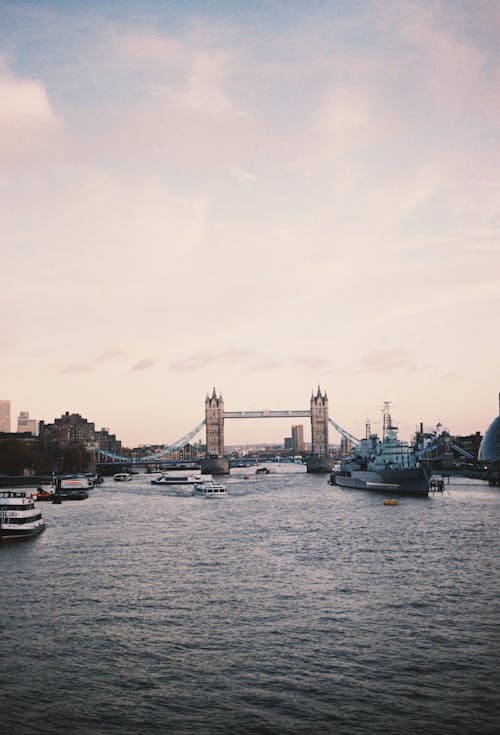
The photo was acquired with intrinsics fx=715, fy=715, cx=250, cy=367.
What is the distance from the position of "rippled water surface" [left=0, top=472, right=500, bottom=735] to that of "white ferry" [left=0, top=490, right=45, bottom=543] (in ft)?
10.5

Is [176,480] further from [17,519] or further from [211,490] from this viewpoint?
[17,519]

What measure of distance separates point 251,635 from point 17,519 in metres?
39.5

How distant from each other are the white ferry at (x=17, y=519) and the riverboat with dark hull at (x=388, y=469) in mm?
70332

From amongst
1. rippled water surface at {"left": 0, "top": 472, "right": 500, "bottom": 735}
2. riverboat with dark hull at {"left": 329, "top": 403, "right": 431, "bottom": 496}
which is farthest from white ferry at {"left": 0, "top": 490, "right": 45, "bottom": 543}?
riverboat with dark hull at {"left": 329, "top": 403, "right": 431, "bottom": 496}

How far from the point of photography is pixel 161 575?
148 feet

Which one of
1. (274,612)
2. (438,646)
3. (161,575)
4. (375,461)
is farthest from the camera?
(375,461)

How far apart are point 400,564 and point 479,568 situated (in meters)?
5.14

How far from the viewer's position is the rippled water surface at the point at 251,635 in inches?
903

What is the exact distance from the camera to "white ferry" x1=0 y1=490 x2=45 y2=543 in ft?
209

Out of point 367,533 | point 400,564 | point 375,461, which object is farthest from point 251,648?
point 375,461

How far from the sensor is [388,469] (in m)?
130

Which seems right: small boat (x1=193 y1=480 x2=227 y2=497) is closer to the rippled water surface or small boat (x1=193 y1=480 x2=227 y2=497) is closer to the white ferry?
the white ferry

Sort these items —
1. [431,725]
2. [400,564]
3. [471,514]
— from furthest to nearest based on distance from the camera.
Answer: [471,514] < [400,564] < [431,725]

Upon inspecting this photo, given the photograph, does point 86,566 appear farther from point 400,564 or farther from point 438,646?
point 438,646
